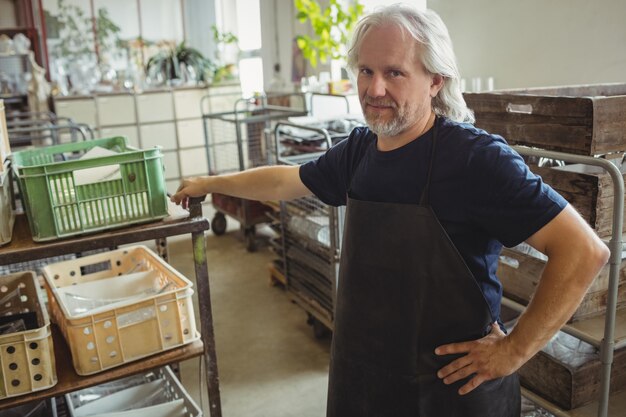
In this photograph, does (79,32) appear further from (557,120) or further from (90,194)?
(557,120)

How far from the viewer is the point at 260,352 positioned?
10.4 feet

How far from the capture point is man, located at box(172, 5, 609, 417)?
3.94 feet

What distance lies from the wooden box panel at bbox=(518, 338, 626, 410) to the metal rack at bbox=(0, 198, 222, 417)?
111 centimetres

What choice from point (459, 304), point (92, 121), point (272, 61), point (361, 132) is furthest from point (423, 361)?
point (272, 61)

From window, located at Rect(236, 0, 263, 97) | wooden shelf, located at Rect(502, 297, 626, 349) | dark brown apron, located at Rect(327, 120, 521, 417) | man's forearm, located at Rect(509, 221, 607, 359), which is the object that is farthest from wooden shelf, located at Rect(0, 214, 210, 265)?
window, located at Rect(236, 0, 263, 97)

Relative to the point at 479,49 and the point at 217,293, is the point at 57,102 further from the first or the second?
the point at 479,49

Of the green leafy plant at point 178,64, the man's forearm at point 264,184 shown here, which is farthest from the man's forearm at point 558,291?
the green leafy plant at point 178,64

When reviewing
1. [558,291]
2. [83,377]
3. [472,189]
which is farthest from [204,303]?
[558,291]

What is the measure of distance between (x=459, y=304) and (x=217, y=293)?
292 cm

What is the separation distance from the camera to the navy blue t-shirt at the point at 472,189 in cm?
119

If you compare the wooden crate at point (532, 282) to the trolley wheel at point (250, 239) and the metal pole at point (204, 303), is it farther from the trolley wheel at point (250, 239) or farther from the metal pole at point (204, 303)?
the trolley wheel at point (250, 239)

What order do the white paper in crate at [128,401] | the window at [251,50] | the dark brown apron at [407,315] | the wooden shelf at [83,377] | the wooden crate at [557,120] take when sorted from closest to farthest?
the dark brown apron at [407,315], the wooden shelf at [83,377], the wooden crate at [557,120], the white paper in crate at [128,401], the window at [251,50]

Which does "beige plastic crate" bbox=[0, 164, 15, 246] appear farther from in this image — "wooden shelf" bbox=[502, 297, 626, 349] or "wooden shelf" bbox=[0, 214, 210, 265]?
"wooden shelf" bbox=[502, 297, 626, 349]

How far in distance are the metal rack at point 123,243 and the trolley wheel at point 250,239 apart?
2968 mm
